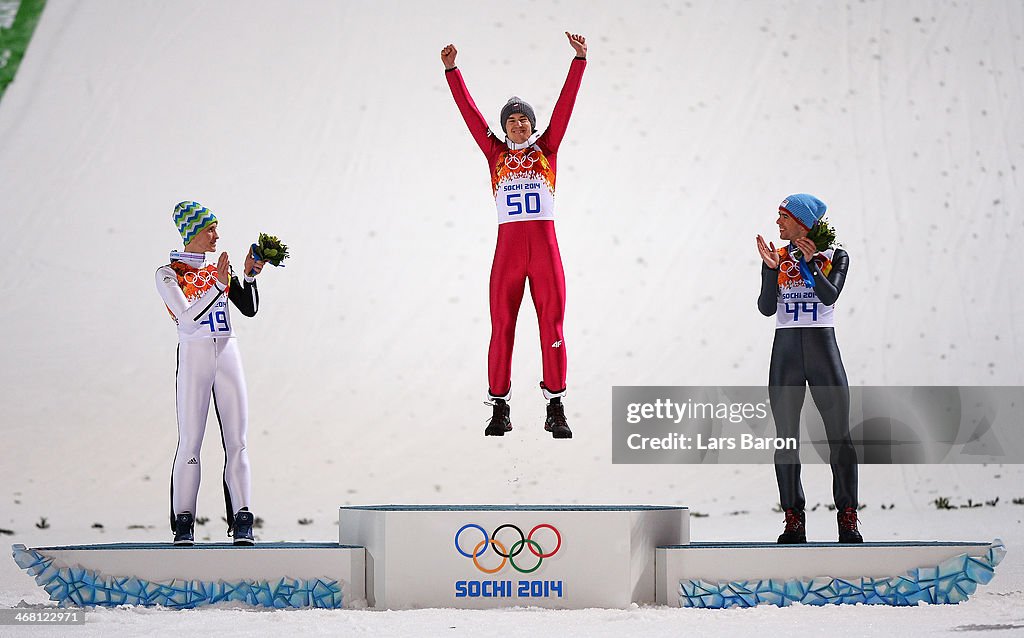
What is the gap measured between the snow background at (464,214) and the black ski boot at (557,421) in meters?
6.49

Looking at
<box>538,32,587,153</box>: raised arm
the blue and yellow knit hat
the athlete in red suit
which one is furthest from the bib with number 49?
<box>538,32,587,153</box>: raised arm

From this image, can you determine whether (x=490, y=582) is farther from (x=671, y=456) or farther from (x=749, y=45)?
Answer: (x=749, y=45)

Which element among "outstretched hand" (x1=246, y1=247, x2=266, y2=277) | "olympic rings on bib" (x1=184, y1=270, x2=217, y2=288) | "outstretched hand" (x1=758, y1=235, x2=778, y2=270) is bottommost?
"olympic rings on bib" (x1=184, y1=270, x2=217, y2=288)

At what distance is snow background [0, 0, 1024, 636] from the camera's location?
45.1 feet

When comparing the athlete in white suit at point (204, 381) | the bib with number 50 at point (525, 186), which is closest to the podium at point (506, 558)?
the athlete in white suit at point (204, 381)

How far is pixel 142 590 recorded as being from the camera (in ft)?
18.8

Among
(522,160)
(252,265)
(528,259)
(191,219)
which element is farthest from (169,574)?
(522,160)

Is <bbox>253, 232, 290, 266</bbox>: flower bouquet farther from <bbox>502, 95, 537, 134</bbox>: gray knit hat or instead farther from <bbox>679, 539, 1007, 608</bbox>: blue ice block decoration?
<bbox>679, 539, 1007, 608</bbox>: blue ice block decoration

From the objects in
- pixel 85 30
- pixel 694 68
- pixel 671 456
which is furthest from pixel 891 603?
pixel 85 30

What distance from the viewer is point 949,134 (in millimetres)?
16312

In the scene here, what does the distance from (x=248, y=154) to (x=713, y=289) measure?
624cm

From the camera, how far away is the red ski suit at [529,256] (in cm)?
652

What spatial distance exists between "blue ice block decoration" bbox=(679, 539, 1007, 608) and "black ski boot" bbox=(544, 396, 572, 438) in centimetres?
109

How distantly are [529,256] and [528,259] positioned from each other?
0.05ft
